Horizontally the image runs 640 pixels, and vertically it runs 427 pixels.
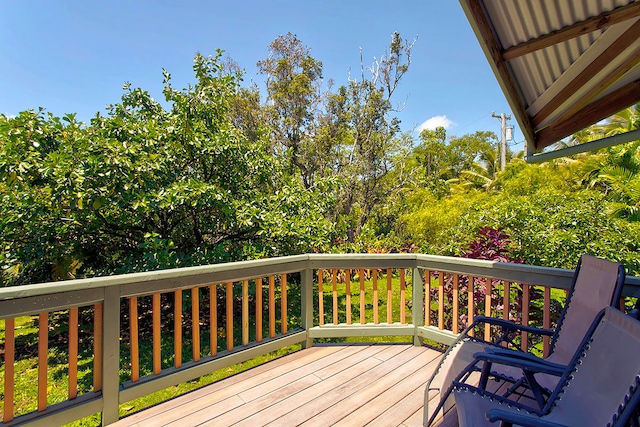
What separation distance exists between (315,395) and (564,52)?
296cm

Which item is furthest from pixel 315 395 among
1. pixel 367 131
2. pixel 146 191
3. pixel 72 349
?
pixel 367 131

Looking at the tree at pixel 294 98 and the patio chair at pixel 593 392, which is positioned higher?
the tree at pixel 294 98

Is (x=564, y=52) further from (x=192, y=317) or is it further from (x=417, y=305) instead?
(x=192, y=317)

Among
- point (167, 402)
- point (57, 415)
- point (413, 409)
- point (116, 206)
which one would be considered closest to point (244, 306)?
point (167, 402)

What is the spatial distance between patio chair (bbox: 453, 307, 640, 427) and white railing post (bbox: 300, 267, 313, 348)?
1942mm

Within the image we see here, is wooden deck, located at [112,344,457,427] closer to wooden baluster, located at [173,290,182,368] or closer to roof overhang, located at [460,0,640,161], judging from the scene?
wooden baluster, located at [173,290,182,368]

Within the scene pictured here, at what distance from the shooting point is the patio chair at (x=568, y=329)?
196 cm

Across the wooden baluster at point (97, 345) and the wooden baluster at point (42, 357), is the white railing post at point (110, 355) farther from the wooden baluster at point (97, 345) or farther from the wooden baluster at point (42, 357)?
the wooden baluster at point (42, 357)

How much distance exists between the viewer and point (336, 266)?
3.46 metres

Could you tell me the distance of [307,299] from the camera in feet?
11.6

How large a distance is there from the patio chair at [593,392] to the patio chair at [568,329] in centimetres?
25

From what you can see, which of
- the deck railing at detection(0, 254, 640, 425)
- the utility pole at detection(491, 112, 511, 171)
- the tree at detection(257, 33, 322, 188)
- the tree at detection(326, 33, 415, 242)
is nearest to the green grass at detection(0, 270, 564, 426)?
the deck railing at detection(0, 254, 640, 425)

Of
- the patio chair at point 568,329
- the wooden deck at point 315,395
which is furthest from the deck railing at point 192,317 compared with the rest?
the patio chair at point 568,329

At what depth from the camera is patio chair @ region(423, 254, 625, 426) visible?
1955 mm
